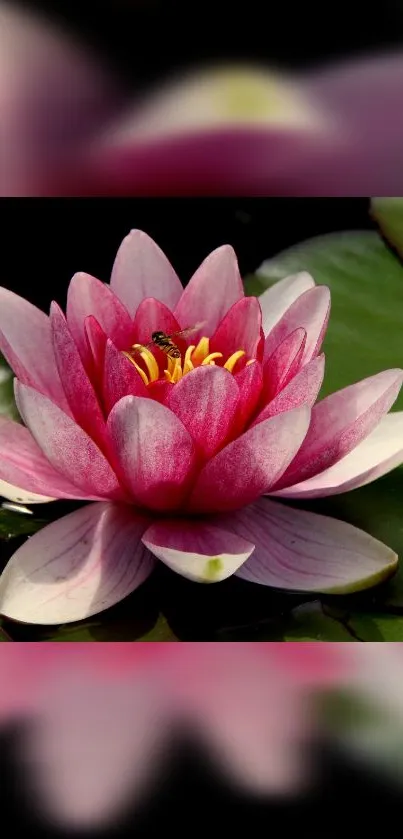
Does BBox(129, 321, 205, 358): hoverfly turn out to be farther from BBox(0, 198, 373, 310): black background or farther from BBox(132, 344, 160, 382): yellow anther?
BBox(0, 198, 373, 310): black background

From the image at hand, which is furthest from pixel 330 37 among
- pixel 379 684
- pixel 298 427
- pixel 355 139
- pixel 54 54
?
pixel 379 684

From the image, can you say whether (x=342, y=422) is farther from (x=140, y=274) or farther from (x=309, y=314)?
(x=140, y=274)

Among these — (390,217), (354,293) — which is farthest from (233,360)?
(390,217)

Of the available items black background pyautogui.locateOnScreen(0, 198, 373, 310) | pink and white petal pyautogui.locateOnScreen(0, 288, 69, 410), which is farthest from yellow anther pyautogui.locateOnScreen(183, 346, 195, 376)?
black background pyautogui.locateOnScreen(0, 198, 373, 310)

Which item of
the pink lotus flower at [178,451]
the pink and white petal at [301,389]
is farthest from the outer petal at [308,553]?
the pink and white petal at [301,389]

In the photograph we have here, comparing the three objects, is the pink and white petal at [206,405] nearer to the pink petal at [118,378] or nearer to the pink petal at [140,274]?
the pink petal at [118,378]

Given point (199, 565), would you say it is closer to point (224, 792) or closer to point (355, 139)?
point (224, 792)
